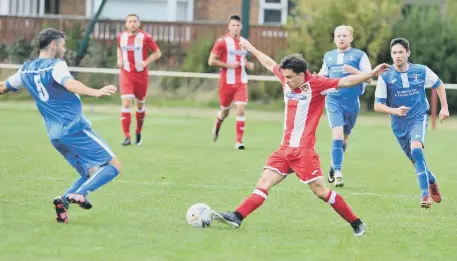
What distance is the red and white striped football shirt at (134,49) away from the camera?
19812mm

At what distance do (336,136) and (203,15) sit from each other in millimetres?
20984

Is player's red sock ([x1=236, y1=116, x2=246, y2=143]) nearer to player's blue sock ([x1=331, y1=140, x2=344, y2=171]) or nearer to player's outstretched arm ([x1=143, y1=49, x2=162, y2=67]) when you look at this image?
player's outstretched arm ([x1=143, y1=49, x2=162, y2=67])

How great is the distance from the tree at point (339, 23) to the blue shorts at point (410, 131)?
1454cm

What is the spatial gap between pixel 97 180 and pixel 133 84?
29.9 ft

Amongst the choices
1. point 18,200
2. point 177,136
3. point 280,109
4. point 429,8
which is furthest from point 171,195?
point 429,8

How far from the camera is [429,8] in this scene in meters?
29.5

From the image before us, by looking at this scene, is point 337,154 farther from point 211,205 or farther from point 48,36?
point 48,36

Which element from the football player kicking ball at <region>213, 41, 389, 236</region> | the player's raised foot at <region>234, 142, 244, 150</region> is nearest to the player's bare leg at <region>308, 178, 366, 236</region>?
the football player kicking ball at <region>213, 41, 389, 236</region>

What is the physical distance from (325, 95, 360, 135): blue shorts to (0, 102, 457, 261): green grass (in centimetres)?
82

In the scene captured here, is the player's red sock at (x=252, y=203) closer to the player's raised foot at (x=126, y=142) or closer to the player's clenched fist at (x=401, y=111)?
the player's clenched fist at (x=401, y=111)

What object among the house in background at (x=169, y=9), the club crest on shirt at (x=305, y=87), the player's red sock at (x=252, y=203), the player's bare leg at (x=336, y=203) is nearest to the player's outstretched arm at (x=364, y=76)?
the club crest on shirt at (x=305, y=87)

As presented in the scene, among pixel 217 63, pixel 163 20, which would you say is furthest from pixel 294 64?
pixel 163 20

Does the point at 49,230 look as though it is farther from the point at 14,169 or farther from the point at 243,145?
the point at 243,145

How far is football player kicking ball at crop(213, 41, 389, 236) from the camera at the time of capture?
10578 mm
